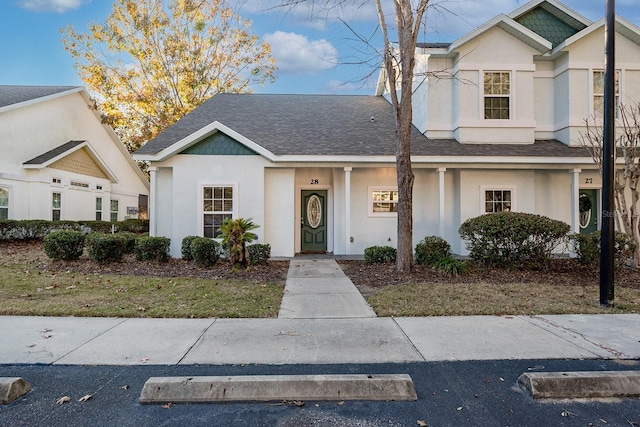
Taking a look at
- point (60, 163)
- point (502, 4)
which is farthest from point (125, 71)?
point (502, 4)

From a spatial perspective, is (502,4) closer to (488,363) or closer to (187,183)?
(187,183)

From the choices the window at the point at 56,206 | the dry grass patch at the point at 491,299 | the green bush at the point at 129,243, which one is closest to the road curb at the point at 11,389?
the dry grass patch at the point at 491,299

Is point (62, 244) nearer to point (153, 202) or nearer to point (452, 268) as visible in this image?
point (153, 202)

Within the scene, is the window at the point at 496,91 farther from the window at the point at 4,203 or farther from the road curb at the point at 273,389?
the window at the point at 4,203

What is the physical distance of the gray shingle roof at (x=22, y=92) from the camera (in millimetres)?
14773

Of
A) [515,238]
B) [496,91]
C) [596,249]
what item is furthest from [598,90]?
[515,238]

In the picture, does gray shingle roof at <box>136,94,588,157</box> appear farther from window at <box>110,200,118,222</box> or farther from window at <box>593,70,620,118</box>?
window at <box>110,200,118,222</box>

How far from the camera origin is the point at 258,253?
9.49m

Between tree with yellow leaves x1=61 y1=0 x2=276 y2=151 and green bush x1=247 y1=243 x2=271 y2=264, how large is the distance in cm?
1605

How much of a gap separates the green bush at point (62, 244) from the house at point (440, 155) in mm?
1991

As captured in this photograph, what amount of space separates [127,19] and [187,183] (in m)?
17.6

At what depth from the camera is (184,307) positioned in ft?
19.0

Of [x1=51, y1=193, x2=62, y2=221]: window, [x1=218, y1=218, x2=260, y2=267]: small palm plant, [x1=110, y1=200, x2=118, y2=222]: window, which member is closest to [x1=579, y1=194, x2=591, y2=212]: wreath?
[x1=218, y1=218, x2=260, y2=267]: small palm plant

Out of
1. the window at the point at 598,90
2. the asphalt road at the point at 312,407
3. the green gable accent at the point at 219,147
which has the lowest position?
the asphalt road at the point at 312,407
